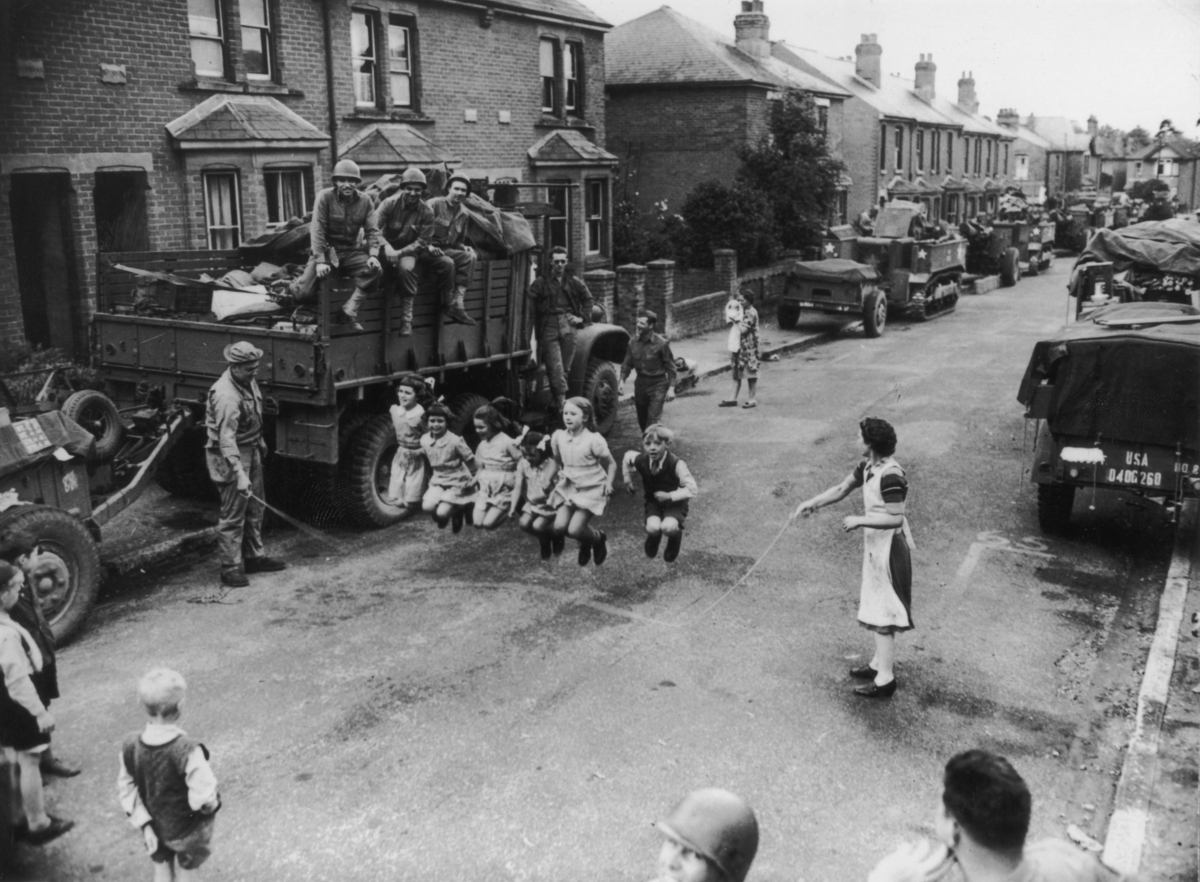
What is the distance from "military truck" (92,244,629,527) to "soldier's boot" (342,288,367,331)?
84 millimetres

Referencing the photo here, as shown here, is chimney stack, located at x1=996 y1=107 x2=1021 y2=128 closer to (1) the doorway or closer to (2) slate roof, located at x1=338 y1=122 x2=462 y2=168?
(2) slate roof, located at x1=338 y1=122 x2=462 y2=168

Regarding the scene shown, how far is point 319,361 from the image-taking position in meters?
9.91

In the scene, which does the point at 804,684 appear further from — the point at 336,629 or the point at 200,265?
the point at 200,265

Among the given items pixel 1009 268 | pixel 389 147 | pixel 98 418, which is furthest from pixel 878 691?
pixel 1009 268

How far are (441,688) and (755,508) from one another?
17.5ft

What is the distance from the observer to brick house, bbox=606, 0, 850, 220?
109 ft

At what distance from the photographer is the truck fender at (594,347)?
1400cm

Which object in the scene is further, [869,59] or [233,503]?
[869,59]

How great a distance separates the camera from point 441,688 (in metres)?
7.61

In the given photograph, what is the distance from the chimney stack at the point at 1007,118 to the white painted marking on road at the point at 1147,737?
2512 inches

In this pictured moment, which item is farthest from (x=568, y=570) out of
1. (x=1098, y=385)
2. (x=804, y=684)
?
(x=1098, y=385)

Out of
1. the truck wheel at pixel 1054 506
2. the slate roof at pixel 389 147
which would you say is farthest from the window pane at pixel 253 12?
the truck wheel at pixel 1054 506

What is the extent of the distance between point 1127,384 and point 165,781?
8914 mm

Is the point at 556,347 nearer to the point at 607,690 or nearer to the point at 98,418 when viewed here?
the point at 98,418
